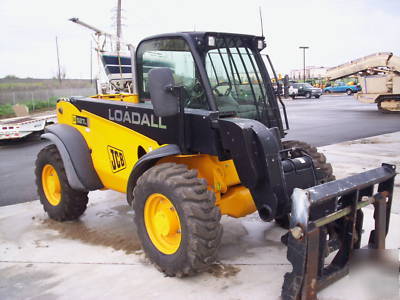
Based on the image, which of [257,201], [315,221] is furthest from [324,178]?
[315,221]

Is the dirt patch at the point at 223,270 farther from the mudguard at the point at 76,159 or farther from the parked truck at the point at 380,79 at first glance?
the parked truck at the point at 380,79

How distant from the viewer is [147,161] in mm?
3951

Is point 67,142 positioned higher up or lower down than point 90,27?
lower down

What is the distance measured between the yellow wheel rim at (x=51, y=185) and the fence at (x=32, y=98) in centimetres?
2248

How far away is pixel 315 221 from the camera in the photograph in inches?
116

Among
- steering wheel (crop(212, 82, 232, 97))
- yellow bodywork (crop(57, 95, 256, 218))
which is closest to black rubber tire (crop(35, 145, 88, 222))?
yellow bodywork (crop(57, 95, 256, 218))

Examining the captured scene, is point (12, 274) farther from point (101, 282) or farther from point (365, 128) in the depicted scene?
point (365, 128)

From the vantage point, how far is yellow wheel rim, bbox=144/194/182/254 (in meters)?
3.77

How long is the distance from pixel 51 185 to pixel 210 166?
2.59 meters

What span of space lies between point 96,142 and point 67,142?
1.21 feet

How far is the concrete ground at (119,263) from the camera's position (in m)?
3.49

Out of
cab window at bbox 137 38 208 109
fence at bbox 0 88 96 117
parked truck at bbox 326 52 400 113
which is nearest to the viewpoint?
cab window at bbox 137 38 208 109

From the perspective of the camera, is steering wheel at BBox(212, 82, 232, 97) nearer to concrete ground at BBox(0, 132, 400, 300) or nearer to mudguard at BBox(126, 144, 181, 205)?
mudguard at BBox(126, 144, 181, 205)

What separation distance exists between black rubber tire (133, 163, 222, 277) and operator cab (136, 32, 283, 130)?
26.6 inches
